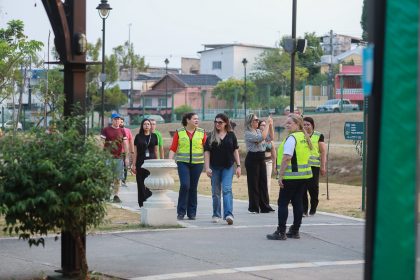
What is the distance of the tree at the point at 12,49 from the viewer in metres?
25.4

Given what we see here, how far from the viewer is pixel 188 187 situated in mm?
14906

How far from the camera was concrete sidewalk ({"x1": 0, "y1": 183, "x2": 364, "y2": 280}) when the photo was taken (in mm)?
9234

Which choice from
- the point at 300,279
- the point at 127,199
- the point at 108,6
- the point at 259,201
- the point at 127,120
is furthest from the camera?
the point at 127,120

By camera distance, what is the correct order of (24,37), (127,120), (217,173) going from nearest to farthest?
1. (217,173)
2. (24,37)
3. (127,120)

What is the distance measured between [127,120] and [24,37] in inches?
2236

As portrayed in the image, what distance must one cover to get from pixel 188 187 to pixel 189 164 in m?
0.38

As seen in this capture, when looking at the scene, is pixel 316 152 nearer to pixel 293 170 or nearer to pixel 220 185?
pixel 220 185

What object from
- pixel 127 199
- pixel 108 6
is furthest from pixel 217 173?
pixel 108 6

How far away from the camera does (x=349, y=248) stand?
11414mm

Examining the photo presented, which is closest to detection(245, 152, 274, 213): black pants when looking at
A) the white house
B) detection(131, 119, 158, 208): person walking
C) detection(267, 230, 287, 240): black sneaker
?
detection(131, 119, 158, 208): person walking

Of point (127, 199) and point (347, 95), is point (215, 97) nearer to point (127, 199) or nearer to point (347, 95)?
point (347, 95)

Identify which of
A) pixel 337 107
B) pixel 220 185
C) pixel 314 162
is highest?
pixel 337 107

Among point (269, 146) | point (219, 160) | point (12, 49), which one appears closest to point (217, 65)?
point (12, 49)

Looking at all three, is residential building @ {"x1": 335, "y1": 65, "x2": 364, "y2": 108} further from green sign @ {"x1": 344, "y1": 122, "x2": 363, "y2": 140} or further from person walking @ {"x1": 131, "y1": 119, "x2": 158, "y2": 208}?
person walking @ {"x1": 131, "y1": 119, "x2": 158, "y2": 208}
